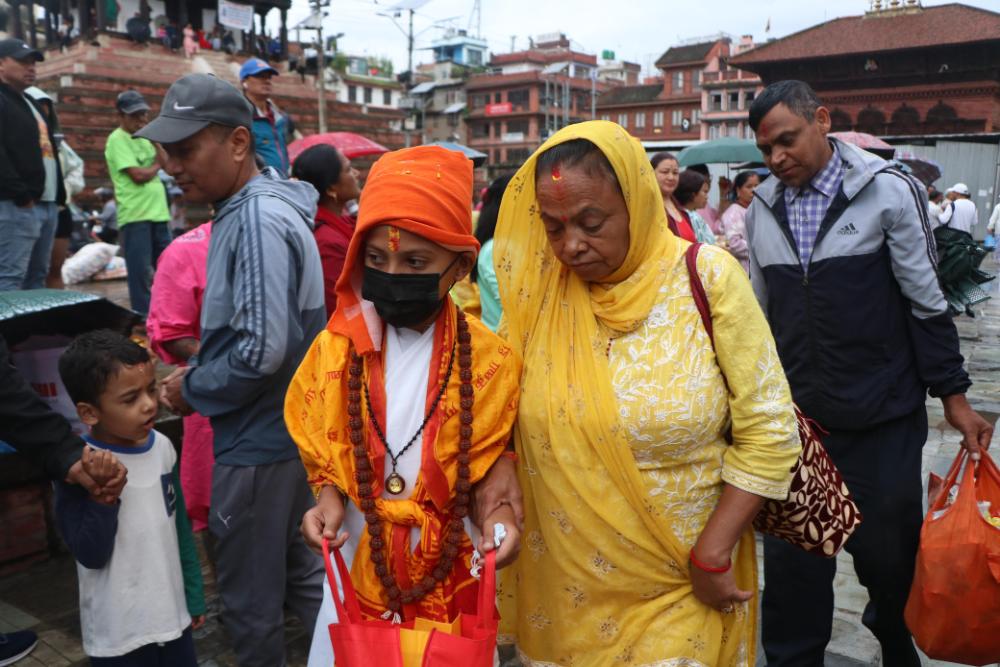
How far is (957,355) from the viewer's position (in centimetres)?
259

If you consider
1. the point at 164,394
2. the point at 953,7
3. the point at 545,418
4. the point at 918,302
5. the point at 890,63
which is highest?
the point at 953,7

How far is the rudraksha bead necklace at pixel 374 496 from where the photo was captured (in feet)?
5.75

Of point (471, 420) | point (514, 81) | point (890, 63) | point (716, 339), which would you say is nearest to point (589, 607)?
point (471, 420)

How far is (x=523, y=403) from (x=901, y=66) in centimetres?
4063

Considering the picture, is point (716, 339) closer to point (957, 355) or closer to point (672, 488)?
point (672, 488)

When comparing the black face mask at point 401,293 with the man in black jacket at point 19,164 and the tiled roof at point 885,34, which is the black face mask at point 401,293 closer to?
the man in black jacket at point 19,164

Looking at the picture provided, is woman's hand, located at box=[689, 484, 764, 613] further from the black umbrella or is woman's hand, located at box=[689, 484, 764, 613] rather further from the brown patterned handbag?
the black umbrella

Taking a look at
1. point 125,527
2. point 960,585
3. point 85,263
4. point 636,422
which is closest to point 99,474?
point 125,527

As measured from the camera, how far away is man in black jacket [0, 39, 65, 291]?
4719 millimetres

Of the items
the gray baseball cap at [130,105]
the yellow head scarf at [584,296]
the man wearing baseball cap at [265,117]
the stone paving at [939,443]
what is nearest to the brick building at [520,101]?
the stone paving at [939,443]

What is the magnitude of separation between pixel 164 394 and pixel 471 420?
1.29 m

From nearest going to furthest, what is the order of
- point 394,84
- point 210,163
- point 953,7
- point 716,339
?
1. point 716,339
2. point 210,163
3. point 953,7
4. point 394,84

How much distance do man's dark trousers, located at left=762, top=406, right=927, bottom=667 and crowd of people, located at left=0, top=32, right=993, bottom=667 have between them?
0.01 m

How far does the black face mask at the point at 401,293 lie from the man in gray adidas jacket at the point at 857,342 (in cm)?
149
